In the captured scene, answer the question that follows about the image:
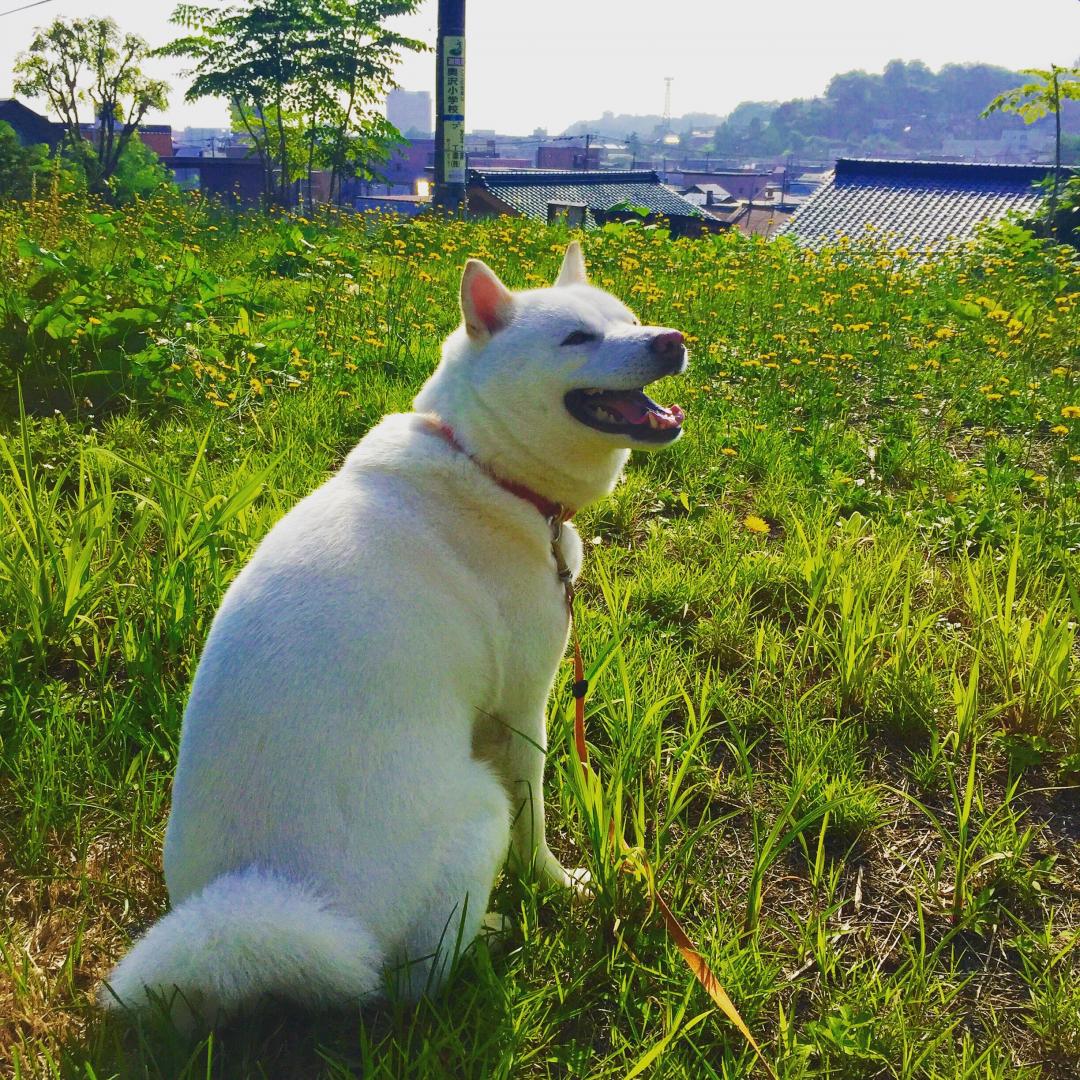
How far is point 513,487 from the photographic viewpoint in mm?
1881

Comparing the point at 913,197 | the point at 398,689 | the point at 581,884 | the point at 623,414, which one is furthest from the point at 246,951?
the point at 913,197

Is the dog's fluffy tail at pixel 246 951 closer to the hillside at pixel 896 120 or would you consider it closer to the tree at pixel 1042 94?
the tree at pixel 1042 94

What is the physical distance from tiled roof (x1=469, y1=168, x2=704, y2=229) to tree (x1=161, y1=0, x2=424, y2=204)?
4.16 m

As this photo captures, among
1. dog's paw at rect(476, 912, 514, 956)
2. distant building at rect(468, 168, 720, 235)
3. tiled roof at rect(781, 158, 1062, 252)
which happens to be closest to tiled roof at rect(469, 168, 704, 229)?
distant building at rect(468, 168, 720, 235)

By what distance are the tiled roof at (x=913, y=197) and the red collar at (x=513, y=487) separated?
899 inches

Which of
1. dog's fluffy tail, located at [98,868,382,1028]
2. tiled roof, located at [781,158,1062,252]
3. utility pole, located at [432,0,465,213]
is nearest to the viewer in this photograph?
dog's fluffy tail, located at [98,868,382,1028]

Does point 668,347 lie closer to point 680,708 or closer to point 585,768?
point 585,768

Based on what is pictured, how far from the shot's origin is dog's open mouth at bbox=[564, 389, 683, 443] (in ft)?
6.18

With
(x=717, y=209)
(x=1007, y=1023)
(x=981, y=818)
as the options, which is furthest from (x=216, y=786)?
(x=717, y=209)

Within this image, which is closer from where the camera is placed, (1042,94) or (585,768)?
(585,768)

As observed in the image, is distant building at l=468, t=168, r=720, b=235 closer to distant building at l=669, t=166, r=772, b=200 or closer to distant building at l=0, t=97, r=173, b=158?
distant building at l=0, t=97, r=173, b=158

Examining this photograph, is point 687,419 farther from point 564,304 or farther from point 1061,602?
point 564,304

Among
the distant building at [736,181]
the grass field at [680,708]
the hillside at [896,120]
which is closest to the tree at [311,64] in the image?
the grass field at [680,708]

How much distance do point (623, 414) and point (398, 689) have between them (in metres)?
0.87
